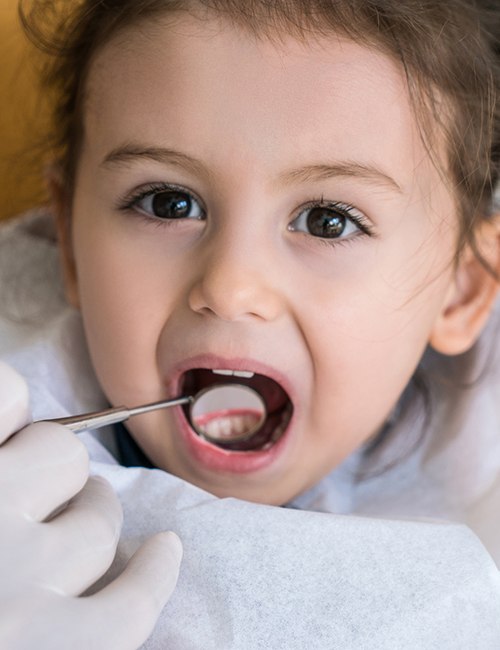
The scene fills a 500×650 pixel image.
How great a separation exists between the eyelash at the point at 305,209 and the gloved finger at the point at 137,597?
0.30 meters

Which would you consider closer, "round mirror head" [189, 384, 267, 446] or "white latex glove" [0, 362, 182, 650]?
"white latex glove" [0, 362, 182, 650]

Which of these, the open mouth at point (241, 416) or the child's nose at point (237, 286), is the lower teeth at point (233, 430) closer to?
the open mouth at point (241, 416)

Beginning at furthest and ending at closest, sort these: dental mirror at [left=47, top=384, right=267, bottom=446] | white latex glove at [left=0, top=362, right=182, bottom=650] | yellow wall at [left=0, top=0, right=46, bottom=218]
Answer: yellow wall at [left=0, top=0, right=46, bottom=218]
dental mirror at [left=47, top=384, right=267, bottom=446]
white latex glove at [left=0, top=362, right=182, bottom=650]

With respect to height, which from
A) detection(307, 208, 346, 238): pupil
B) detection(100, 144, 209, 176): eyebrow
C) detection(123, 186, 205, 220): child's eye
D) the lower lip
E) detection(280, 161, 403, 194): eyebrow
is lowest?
the lower lip

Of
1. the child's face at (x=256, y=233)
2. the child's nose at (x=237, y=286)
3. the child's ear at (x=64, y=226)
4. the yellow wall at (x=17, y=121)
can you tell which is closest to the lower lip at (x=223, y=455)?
the child's face at (x=256, y=233)

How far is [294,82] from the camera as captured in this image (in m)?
0.81

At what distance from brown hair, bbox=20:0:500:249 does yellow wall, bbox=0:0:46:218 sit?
252 mm

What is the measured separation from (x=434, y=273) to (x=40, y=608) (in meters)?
0.50

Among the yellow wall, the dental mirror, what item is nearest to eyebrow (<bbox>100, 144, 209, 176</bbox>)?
the dental mirror

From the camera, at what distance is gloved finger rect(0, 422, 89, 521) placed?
624mm

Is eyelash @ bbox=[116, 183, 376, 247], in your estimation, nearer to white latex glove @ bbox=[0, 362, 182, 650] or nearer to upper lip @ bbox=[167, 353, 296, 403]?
upper lip @ bbox=[167, 353, 296, 403]

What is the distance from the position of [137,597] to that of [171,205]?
369 millimetres

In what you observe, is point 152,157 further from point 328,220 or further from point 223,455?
point 223,455

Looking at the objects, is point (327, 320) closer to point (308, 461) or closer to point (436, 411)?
point (308, 461)
